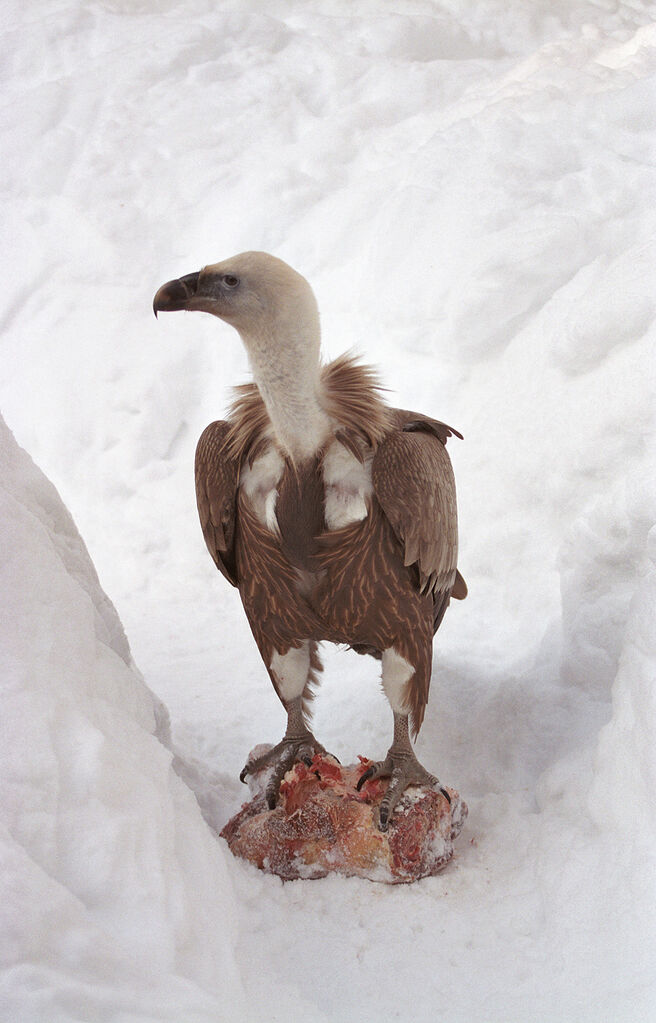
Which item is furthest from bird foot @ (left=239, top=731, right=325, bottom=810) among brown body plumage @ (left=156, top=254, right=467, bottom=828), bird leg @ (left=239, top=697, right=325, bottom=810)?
brown body plumage @ (left=156, top=254, right=467, bottom=828)

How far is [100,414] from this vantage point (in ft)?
14.5

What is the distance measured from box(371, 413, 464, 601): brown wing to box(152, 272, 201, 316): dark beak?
0.53 meters

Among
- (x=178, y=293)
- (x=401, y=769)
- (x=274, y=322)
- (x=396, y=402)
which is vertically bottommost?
(x=396, y=402)

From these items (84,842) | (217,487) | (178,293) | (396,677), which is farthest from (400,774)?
(178,293)

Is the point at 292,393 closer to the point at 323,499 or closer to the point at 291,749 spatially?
the point at 323,499

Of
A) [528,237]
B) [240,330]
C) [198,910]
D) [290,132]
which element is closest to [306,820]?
[198,910]

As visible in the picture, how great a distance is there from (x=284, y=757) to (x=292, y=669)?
24cm

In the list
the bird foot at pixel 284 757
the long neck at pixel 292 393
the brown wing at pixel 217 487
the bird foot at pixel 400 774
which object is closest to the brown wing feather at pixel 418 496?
the long neck at pixel 292 393

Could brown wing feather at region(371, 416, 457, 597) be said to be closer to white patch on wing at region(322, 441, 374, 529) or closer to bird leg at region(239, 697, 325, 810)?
white patch on wing at region(322, 441, 374, 529)

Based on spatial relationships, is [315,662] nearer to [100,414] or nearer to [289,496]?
[289,496]

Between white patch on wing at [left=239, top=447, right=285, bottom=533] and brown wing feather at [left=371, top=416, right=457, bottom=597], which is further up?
white patch on wing at [left=239, top=447, right=285, bottom=533]

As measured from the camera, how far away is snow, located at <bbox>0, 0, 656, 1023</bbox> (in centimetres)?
167

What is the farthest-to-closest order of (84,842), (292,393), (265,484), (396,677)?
(396,677)
(265,484)
(292,393)
(84,842)

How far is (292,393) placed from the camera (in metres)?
2.12
